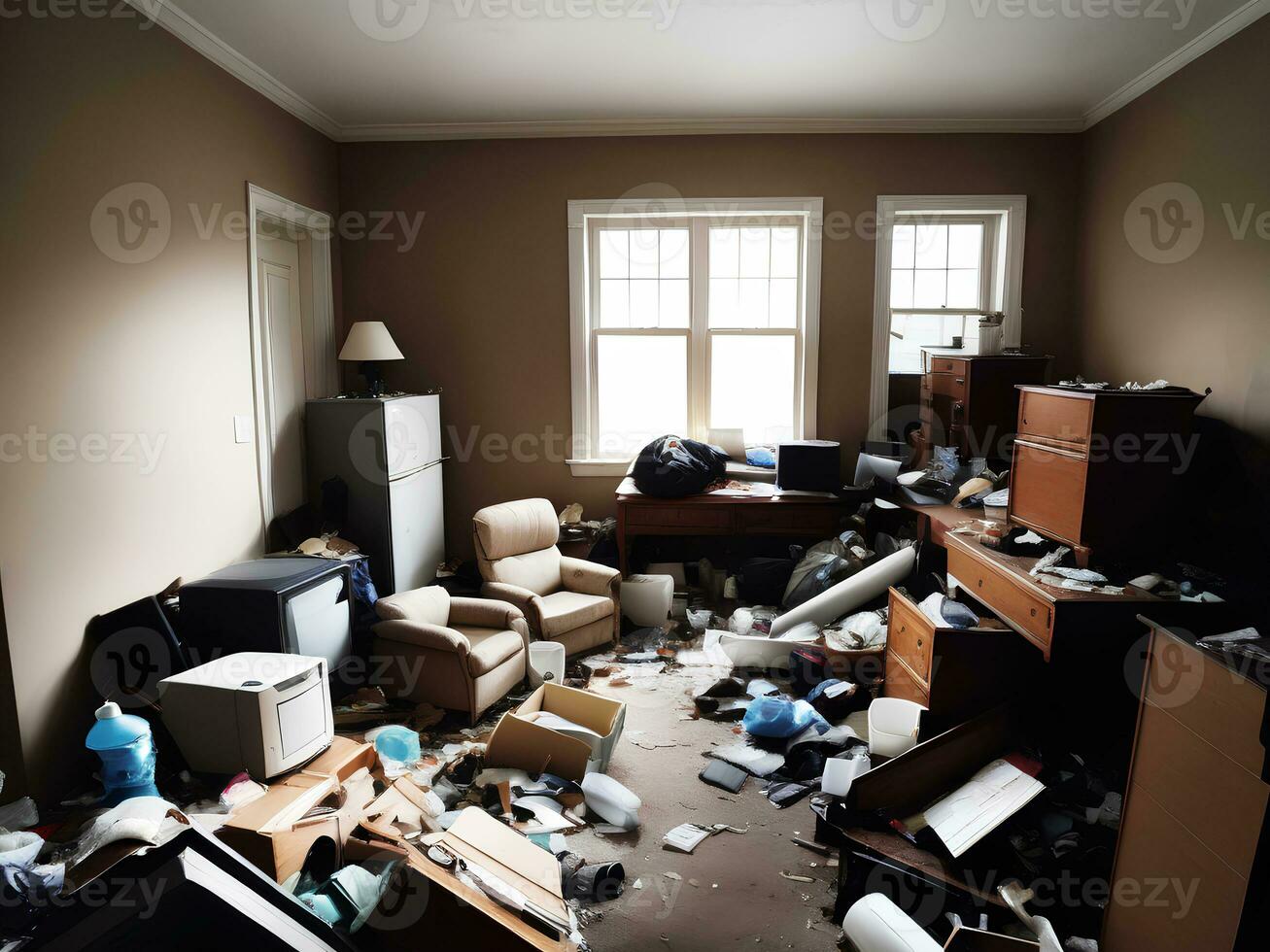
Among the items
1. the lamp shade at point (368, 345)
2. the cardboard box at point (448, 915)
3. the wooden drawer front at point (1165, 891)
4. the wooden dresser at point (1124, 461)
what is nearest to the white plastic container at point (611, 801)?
the cardboard box at point (448, 915)

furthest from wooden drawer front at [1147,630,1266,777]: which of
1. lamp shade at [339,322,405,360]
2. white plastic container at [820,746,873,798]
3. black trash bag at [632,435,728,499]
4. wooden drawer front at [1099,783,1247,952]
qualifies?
lamp shade at [339,322,405,360]

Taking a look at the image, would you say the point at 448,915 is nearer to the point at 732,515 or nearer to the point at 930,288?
the point at 732,515

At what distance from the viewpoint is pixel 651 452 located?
4.43m

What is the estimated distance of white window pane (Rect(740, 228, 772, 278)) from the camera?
A: 188 inches

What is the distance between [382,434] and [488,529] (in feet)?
2.64

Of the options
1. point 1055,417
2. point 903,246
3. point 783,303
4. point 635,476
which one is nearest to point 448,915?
point 1055,417

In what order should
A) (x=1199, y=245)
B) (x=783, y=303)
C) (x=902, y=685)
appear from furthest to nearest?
1. (x=783, y=303)
2. (x=1199, y=245)
3. (x=902, y=685)

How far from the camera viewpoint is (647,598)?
4293 mm

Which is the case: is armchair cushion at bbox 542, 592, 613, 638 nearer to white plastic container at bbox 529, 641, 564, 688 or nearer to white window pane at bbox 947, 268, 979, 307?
white plastic container at bbox 529, 641, 564, 688

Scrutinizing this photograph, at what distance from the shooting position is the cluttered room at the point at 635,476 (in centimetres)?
205

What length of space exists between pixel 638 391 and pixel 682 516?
3.43 feet

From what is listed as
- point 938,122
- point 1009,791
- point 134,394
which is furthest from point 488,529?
point 938,122

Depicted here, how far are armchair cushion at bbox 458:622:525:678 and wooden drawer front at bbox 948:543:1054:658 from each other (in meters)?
1.98

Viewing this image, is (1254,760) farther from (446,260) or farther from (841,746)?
(446,260)
